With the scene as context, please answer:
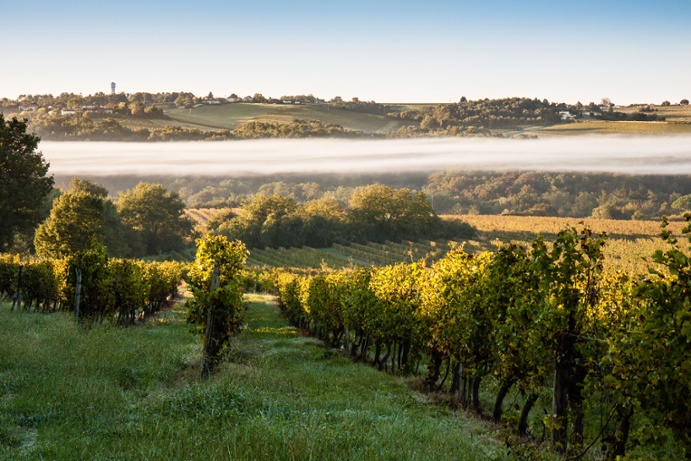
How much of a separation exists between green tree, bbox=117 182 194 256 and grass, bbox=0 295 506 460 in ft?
277

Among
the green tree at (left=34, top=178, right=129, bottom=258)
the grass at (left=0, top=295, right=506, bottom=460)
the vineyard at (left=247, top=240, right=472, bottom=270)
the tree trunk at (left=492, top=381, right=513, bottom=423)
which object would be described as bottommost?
the vineyard at (left=247, top=240, right=472, bottom=270)

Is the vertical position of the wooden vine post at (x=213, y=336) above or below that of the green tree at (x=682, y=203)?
above

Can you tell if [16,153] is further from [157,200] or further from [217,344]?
[157,200]

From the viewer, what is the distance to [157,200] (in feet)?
335

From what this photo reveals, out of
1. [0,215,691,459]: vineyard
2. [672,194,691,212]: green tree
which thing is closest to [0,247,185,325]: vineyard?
[0,215,691,459]: vineyard

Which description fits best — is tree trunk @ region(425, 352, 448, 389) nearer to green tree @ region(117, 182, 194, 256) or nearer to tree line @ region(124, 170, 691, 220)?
green tree @ region(117, 182, 194, 256)

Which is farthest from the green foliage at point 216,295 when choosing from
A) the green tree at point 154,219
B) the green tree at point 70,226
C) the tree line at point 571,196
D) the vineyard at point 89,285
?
the tree line at point 571,196

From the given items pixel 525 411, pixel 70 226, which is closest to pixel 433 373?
pixel 525 411

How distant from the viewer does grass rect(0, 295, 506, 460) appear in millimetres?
7750

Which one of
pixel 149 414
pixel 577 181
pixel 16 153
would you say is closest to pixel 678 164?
pixel 577 181

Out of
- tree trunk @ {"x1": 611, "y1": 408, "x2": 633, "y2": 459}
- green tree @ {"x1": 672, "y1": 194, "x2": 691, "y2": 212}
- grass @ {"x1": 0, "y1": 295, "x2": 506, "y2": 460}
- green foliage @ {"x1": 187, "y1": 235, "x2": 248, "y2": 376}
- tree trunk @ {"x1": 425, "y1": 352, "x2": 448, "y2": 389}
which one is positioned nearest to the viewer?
tree trunk @ {"x1": 611, "y1": 408, "x2": 633, "y2": 459}

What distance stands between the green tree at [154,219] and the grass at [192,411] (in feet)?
277

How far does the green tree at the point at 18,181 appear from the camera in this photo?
36.2 metres

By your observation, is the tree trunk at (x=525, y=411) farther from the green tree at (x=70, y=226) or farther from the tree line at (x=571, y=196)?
the tree line at (x=571, y=196)
